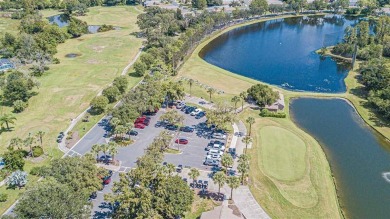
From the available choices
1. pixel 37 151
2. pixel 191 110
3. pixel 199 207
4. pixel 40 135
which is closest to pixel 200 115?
pixel 191 110

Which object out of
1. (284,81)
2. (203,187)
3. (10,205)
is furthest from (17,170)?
(284,81)

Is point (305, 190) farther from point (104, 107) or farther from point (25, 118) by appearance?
point (25, 118)

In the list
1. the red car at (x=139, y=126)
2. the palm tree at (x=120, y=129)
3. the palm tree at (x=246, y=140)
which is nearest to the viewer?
the palm tree at (x=246, y=140)

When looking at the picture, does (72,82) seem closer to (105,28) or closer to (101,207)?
(101,207)

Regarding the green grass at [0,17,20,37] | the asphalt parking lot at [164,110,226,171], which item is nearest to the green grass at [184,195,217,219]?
the asphalt parking lot at [164,110,226,171]

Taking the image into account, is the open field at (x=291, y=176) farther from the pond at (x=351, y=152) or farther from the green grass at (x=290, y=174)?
the pond at (x=351, y=152)

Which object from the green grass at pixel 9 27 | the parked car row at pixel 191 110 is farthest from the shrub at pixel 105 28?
the parked car row at pixel 191 110
